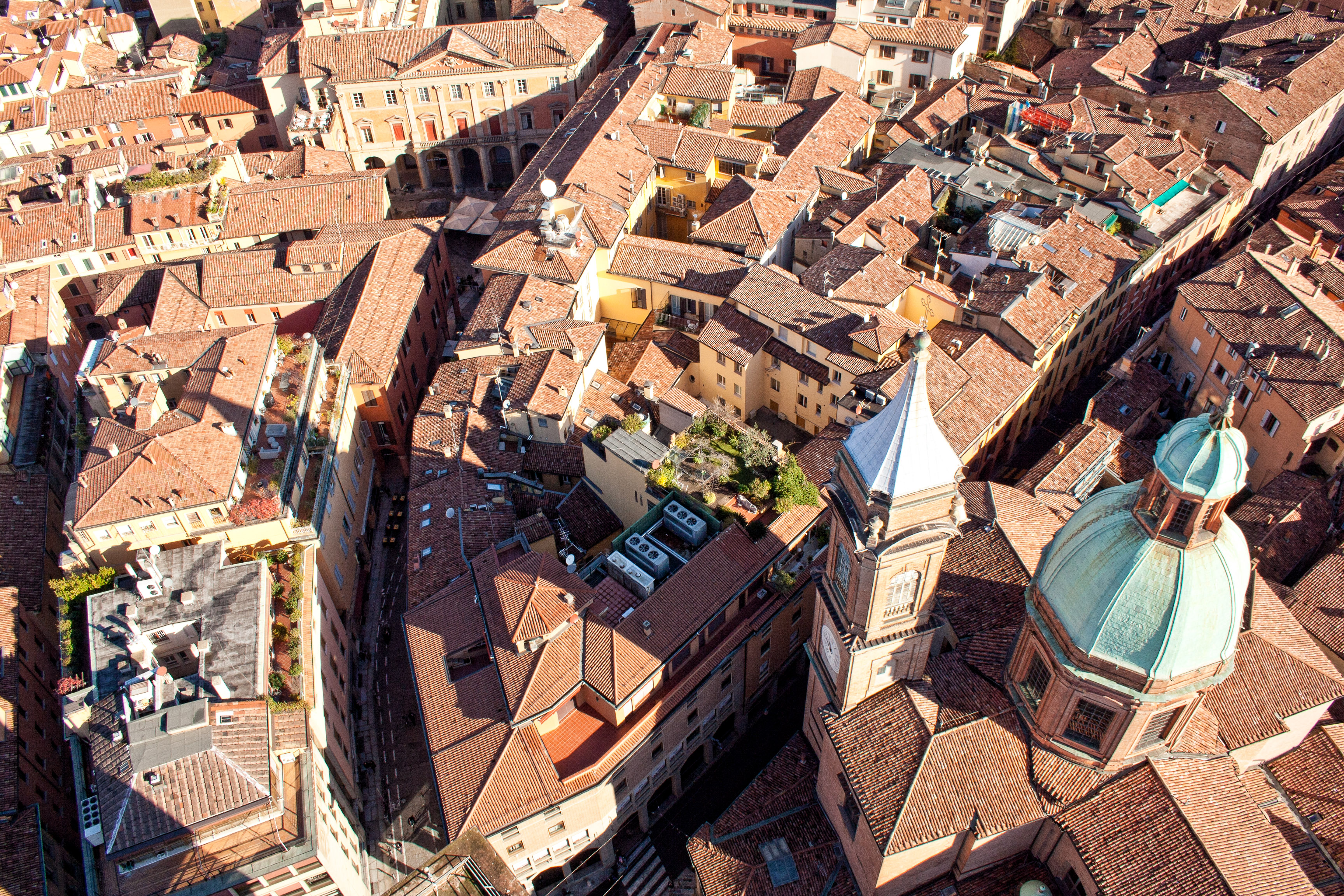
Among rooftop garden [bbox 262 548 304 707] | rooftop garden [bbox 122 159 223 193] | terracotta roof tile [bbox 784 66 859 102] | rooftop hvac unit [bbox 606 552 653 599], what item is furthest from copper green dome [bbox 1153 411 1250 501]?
rooftop garden [bbox 122 159 223 193]

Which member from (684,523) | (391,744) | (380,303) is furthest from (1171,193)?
(391,744)

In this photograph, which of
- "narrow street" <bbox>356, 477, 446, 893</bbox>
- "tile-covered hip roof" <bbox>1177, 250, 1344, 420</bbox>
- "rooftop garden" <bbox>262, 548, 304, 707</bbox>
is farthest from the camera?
"tile-covered hip roof" <bbox>1177, 250, 1344, 420</bbox>

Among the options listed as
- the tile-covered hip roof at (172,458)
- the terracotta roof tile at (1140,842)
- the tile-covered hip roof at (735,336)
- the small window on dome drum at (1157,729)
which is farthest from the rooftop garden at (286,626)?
the small window on dome drum at (1157,729)

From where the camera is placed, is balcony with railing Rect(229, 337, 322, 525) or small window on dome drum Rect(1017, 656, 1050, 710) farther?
balcony with railing Rect(229, 337, 322, 525)

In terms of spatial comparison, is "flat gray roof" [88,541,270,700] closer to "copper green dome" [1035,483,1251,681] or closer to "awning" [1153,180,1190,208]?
"copper green dome" [1035,483,1251,681]

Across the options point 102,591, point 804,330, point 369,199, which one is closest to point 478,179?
point 369,199

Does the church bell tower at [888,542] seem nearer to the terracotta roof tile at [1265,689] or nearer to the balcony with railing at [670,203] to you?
the terracotta roof tile at [1265,689]

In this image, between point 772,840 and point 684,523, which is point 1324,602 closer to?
point 772,840

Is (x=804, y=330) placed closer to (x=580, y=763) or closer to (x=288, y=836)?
(x=580, y=763)
